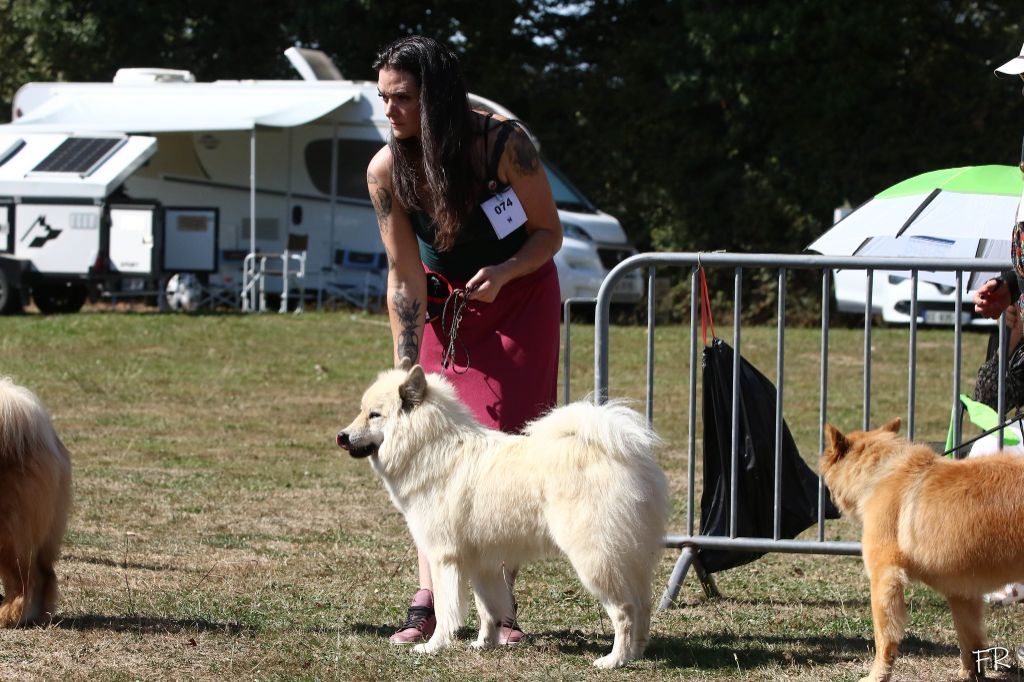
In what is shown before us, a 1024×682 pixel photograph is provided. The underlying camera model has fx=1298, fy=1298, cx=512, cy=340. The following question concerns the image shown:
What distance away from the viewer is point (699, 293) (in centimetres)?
558

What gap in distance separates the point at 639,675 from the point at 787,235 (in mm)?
18703

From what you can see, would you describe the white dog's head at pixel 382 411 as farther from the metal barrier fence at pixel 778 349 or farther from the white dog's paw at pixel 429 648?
the metal barrier fence at pixel 778 349

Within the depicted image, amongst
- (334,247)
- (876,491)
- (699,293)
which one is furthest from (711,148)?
(876,491)

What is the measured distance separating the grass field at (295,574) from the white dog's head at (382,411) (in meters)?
0.76

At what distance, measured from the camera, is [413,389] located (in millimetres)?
4535

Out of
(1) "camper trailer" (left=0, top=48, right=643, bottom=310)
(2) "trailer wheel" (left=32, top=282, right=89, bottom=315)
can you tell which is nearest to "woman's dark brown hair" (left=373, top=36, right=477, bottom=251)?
(1) "camper trailer" (left=0, top=48, right=643, bottom=310)

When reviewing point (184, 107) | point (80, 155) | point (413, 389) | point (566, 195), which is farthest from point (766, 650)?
point (184, 107)

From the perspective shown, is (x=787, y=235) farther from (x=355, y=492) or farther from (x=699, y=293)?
(x=699, y=293)

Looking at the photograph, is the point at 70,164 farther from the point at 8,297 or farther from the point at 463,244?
the point at 463,244

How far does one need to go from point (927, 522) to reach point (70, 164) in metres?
15.5

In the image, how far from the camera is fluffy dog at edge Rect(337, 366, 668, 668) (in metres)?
4.33

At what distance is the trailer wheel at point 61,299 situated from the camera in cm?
1830

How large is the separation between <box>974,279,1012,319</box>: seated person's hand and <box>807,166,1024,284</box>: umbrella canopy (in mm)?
624

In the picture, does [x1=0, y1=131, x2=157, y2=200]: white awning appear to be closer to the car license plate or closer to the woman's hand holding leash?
the car license plate
